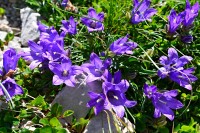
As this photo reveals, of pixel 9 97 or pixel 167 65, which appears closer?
pixel 9 97

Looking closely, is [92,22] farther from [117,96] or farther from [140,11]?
[117,96]

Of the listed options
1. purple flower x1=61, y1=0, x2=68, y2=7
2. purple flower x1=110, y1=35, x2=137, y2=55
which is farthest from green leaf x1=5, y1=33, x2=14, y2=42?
purple flower x1=110, y1=35, x2=137, y2=55

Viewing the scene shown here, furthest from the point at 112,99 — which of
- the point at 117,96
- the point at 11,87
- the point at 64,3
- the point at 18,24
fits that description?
the point at 18,24

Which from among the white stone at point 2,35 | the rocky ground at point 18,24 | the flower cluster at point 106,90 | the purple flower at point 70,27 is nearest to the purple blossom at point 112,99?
the flower cluster at point 106,90

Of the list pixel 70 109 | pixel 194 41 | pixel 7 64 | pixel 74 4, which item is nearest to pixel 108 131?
pixel 70 109

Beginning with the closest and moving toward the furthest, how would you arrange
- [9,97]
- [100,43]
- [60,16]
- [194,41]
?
[9,97] < [100,43] < [194,41] < [60,16]

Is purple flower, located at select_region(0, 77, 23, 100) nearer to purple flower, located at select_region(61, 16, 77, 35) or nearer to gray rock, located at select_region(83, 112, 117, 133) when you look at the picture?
gray rock, located at select_region(83, 112, 117, 133)

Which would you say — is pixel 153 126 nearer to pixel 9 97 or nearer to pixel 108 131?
pixel 108 131

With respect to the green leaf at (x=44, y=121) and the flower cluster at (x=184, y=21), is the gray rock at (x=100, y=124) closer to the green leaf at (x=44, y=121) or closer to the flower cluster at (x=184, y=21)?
the green leaf at (x=44, y=121)

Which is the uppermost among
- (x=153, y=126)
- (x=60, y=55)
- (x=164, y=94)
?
(x=60, y=55)
